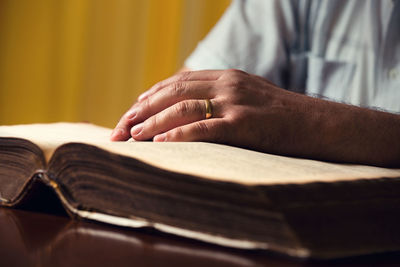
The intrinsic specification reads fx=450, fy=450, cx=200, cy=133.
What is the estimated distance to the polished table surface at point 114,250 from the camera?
0.26 metres

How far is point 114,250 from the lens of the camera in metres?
0.27

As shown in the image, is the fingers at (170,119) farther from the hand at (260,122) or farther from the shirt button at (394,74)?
the shirt button at (394,74)

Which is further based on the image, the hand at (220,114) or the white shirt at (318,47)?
the white shirt at (318,47)

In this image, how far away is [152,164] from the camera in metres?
0.29

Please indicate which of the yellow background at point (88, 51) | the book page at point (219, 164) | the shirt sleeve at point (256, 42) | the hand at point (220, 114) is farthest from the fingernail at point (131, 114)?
the yellow background at point (88, 51)

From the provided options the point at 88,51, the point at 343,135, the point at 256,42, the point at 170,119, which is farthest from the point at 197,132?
the point at 88,51

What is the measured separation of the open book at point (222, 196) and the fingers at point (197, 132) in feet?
0.25

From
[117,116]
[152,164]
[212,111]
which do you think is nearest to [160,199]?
[152,164]

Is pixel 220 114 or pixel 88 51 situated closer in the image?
pixel 220 114

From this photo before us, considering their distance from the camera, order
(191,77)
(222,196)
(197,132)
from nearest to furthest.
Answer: (222,196) < (197,132) < (191,77)

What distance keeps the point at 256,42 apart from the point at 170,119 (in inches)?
20.9

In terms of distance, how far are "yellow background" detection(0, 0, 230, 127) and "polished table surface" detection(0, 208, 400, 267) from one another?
120 centimetres

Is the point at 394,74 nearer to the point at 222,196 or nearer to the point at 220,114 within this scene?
the point at 220,114

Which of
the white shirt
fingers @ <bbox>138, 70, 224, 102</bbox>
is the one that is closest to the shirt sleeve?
the white shirt
